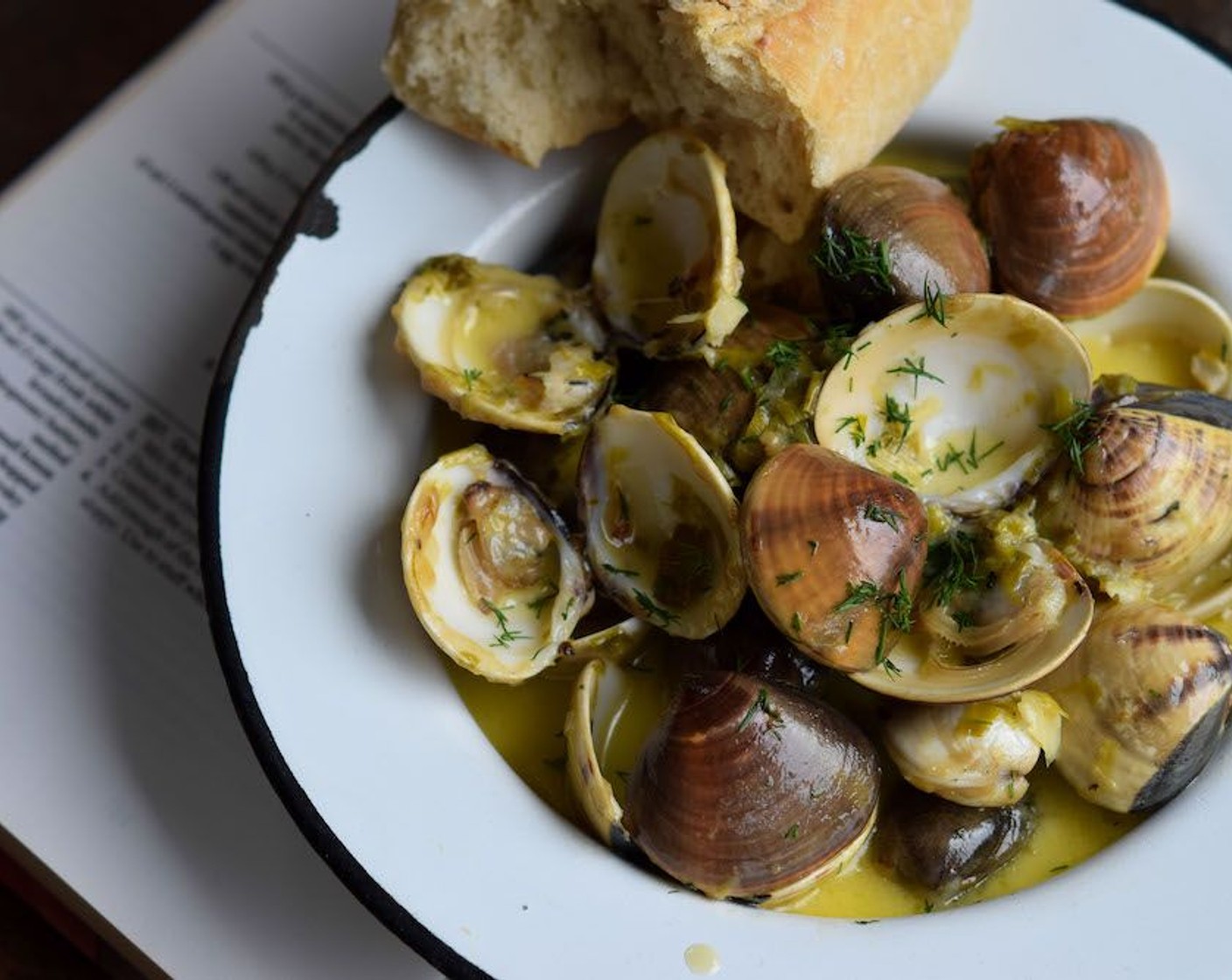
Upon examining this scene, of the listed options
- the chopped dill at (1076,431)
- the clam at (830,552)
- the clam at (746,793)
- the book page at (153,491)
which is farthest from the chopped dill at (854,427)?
the book page at (153,491)

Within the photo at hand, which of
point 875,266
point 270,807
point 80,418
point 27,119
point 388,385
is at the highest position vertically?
point 875,266

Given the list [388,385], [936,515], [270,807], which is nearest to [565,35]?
[388,385]

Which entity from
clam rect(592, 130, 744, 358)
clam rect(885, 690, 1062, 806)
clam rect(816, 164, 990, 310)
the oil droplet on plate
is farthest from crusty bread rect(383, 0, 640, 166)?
the oil droplet on plate

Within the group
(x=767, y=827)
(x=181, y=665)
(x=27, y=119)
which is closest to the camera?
(x=767, y=827)

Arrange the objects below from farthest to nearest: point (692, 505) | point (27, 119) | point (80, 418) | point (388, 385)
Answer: point (27, 119), point (80, 418), point (388, 385), point (692, 505)

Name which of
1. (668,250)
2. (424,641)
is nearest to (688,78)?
(668,250)

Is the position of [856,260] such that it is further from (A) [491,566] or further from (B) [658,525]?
(A) [491,566]

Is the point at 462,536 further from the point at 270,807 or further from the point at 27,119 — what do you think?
the point at 27,119
